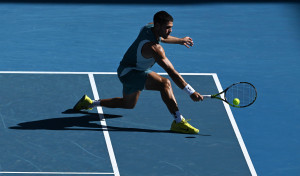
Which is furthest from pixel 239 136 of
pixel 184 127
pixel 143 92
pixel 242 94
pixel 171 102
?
pixel 143 92

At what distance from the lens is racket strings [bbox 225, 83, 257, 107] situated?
484 inches

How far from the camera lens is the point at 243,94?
12.3m

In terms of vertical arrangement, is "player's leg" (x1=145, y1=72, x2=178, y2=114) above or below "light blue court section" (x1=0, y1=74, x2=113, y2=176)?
above

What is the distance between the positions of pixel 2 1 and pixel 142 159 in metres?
7.52

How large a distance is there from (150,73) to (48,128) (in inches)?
66.1

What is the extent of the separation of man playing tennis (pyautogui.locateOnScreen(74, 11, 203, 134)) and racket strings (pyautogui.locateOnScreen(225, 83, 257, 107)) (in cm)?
73

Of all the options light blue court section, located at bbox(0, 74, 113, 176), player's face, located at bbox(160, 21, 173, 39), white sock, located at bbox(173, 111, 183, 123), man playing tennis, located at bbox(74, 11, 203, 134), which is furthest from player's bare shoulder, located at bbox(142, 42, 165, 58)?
light blue court section, located at bbox(0, 74, 113, 176)

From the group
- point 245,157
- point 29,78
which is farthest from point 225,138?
point 29,78

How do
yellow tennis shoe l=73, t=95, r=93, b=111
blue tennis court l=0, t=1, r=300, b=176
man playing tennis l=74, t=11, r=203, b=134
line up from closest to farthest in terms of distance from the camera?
blue tennis court l=0, t=1, r=300, b=176
man playing tennis l=74, t=11, r=203, b=134
yellow tennis shoe l=73, t=95, r=93, b=111

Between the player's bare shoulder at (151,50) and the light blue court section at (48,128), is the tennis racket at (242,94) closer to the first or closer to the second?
the player's bare shoulder at (151,50)

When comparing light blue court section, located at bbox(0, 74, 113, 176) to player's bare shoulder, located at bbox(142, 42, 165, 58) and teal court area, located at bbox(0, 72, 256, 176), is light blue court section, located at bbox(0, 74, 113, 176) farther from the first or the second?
player's bare shoulder, located at bbox(142, 42, 165, 58)

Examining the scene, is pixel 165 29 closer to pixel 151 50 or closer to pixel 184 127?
pixel 151 50

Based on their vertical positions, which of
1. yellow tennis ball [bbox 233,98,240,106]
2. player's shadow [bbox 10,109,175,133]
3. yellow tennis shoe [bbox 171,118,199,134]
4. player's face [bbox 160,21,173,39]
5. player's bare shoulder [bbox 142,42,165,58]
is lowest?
player's shadow [bbox 10,109,175,133]

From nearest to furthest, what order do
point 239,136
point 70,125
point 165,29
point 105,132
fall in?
1. point 165,29
2. point 239,136
3. point 105,132
4. point 70,125
